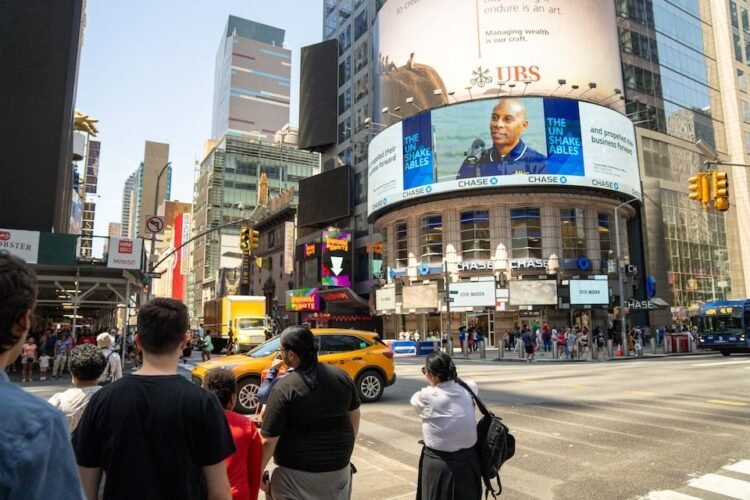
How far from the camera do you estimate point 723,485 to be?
627 centimetres

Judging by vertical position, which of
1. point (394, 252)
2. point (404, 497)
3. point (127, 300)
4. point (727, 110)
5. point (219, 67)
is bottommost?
point (404, 497)

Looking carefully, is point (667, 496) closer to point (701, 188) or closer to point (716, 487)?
point (716, 487)

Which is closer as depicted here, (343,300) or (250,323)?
(250,323)

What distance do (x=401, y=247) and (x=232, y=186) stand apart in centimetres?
6399

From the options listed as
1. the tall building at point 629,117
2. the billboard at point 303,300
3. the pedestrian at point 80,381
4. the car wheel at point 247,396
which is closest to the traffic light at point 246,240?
the car wheel at point 247,396

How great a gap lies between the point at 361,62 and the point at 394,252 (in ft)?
92.9

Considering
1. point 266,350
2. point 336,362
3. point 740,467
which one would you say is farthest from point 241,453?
point 266,350

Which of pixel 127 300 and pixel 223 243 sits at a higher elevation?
pixel 223 243

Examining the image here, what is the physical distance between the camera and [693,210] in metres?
54.7

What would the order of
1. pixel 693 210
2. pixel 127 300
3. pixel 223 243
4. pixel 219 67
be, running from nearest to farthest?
pixel 127 300 → pixel 693 210 → pixel 223 243 → pixel 219 67

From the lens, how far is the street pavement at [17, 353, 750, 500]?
246 inches

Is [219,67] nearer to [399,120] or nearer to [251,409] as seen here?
[399,120]

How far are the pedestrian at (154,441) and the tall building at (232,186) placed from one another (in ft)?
333

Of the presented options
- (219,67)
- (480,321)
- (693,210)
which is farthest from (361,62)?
(219,67)
